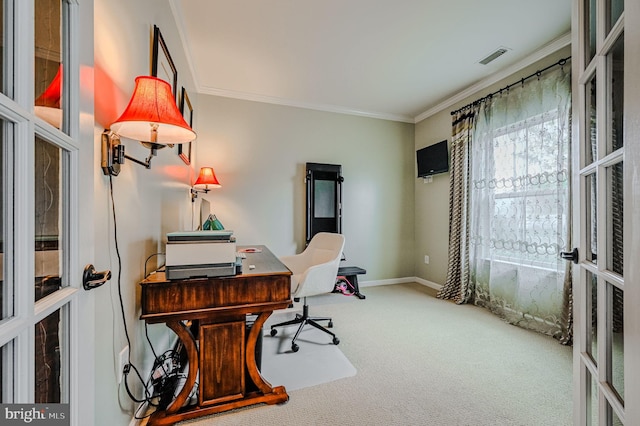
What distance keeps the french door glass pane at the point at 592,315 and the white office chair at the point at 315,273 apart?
1.55 m

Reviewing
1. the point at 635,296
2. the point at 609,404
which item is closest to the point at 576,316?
the point at 609,404

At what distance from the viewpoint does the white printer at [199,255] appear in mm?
1250

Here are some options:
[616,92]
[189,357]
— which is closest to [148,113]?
[189,357]

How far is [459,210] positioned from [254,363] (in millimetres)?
2907

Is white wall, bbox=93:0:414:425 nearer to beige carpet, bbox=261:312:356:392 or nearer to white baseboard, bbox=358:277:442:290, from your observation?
white baseboard, bbox=358:277:442:290

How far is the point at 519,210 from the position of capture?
266 centimetres

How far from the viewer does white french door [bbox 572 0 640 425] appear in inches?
23.7

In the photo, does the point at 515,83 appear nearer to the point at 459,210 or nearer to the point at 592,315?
the point at 459,210

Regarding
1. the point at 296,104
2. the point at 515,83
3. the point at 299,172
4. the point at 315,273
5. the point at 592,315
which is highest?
the point at 296,104

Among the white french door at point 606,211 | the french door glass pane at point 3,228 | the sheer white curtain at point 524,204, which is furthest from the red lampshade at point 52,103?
the sheer white curtain at point 524,204

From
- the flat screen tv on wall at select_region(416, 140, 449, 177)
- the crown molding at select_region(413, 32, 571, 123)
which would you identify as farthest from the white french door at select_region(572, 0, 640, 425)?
the flat screen tv on wall at select_region(416, 140, 449, 177)

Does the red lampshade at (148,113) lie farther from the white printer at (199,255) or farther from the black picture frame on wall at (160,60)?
the black picture frame on wall at (160,60)

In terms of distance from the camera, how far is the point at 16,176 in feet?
1.59

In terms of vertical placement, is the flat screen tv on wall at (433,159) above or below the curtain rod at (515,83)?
below
